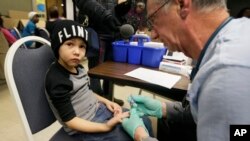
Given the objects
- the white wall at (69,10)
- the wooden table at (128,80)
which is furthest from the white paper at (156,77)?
the white wall at (69,10)

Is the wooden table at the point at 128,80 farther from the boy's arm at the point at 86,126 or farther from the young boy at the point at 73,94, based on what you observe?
the boy's arm at the point at 86,126

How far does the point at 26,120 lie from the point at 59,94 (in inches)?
6.4

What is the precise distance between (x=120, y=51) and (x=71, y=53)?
554 mm

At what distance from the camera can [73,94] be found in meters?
1.04

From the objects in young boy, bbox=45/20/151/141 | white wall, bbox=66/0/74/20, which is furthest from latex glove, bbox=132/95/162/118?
white wall, bbox=66/0/74/20

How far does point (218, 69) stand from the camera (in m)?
0.45

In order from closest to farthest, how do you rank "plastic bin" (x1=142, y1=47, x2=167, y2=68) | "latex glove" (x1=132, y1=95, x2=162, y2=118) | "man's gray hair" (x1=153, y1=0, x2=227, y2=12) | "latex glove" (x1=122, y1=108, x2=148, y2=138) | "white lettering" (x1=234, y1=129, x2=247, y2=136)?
"white lettering" (x1=234, y1=129, x2=247, y2=136)
"man's gray hair" (x1=153, y1=0, x2=227, y2=12)
"latex glove" (x1=122, y1=108, x2=148, y2=138)
"latex glove" (x1=132, y1=95, x2=162, y2=118)
"plastic bin" (x1=142, y1=47, x2=167, y2=68)

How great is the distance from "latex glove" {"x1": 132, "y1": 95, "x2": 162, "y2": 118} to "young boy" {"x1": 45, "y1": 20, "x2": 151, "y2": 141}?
0.06 meters

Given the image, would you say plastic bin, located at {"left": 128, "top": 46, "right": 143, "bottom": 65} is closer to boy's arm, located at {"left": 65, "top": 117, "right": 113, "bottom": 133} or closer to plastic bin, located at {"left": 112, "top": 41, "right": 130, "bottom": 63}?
plastic bin, located at {"left": 112, "top": 41, "right": 130, "bottom": 63}

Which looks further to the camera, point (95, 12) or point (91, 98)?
point (95, 12)

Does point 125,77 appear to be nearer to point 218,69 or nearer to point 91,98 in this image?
point 91,98

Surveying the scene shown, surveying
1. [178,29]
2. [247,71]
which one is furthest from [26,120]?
[247,71]

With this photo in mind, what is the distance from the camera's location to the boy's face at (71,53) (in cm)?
105

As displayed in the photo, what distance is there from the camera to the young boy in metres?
0.97
